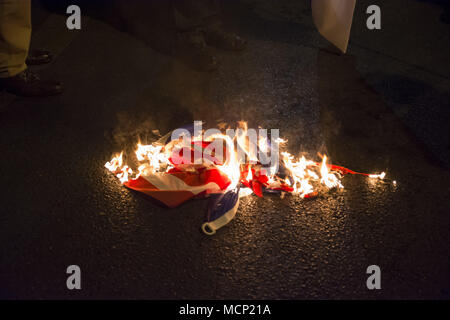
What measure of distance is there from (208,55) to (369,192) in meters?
2.42

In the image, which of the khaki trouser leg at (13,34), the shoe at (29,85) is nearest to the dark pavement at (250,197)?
the shoe at (29,85)

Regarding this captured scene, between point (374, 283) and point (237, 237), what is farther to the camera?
point (237, 237)

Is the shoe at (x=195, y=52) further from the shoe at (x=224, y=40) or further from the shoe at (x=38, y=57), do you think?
the shoe at (x=38, y=57)

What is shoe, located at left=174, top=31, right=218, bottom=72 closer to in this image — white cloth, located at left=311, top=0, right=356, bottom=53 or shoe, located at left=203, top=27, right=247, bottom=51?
shoe, located at left=203, top=27, right=247, bottom=51

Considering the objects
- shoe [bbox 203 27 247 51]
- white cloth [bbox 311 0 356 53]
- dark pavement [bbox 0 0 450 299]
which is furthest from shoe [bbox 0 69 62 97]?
white cloth [bbox 311 0 356 53]

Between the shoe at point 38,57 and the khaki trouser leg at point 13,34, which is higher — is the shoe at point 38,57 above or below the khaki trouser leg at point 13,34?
above

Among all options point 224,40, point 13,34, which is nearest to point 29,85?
point 13,34

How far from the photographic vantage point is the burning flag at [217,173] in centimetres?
269

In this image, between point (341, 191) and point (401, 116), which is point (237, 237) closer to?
point (341, 191)

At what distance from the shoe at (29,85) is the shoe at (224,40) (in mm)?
1873

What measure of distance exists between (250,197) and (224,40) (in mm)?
2490
